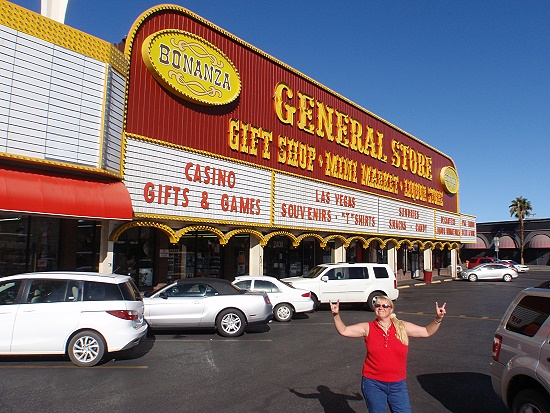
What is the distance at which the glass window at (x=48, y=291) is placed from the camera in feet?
29.0

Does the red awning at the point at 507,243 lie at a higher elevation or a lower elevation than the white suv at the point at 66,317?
higher

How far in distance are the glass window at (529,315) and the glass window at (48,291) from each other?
304 inches

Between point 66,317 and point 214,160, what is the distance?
998 cm

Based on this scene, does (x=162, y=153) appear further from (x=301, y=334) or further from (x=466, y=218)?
(x=466, y=218)

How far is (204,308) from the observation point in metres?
12.0

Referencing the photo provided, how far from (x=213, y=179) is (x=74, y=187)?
5841mm

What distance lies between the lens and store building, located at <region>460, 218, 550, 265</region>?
6550cm

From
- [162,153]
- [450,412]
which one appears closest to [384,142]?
[162,153]

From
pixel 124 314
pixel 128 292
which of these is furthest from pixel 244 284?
pixel 124 314

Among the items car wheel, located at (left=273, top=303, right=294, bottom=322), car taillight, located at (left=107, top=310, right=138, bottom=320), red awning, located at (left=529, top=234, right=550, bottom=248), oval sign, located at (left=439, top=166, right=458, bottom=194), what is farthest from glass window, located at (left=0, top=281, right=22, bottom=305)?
red awning, located at (left=529, top=234, right=550, bottom=248)

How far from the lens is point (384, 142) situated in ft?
102

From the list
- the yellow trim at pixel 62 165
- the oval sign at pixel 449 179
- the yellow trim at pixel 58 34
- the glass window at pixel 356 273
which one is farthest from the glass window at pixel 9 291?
the oval sign at pixel 449 179

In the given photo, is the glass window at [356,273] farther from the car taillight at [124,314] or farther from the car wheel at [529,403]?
the car wheel at [529,403]

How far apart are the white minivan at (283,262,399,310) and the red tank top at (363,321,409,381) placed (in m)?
12.3
